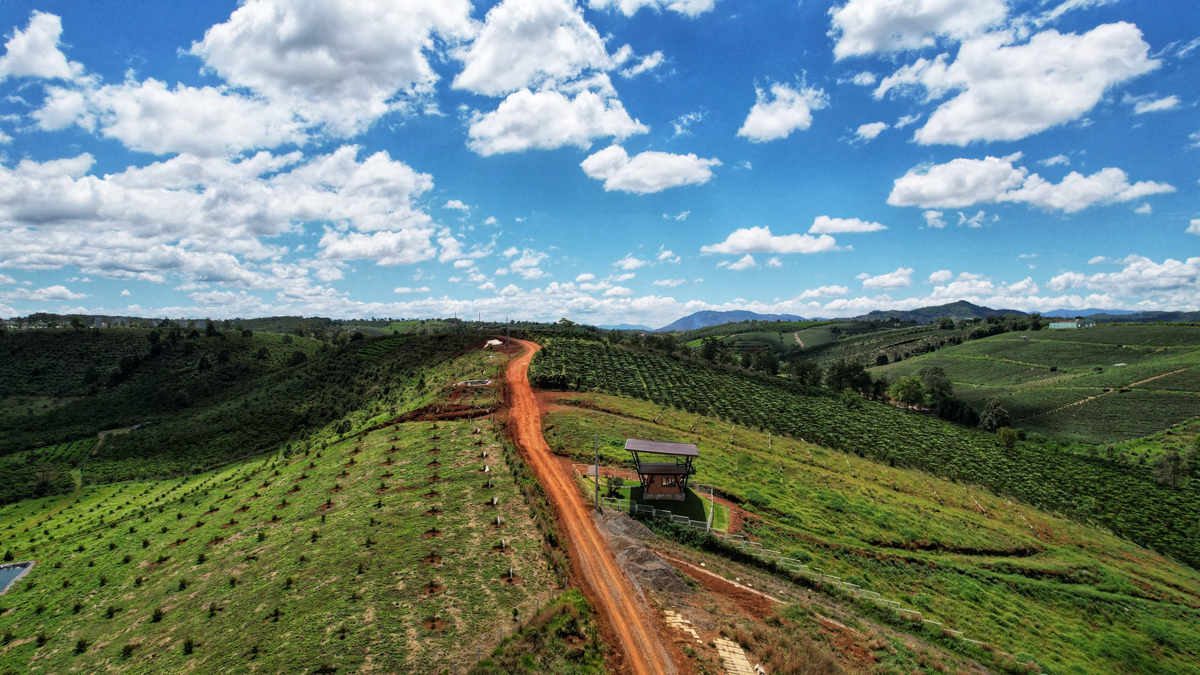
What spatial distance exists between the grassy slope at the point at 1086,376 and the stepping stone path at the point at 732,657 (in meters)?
110

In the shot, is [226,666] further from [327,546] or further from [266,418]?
[266,418]

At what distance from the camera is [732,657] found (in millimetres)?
17312

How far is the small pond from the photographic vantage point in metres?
31.3

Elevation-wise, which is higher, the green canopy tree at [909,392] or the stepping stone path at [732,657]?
the stepping stone path at [732,657]

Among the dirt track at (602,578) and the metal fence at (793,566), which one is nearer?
the dirt track at (602,578)

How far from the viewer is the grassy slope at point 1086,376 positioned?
91.9 meters

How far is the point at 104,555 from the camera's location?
98.9 feet

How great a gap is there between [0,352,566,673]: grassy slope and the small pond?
1.10 m

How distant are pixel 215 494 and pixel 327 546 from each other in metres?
26.1

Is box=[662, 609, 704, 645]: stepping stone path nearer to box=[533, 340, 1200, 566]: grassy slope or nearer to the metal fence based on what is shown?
the metal fence

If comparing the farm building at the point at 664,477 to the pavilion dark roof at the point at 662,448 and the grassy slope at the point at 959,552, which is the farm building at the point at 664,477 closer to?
the pavilion dark roof at the point at 662,448

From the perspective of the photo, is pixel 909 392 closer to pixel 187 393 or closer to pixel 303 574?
pixel 303 574

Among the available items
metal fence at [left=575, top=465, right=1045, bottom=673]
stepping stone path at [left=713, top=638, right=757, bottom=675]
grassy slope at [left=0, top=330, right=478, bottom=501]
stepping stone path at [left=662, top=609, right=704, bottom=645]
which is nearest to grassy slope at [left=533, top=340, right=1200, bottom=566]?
grassy slope at [left=0, top=330, right=478, bottom=501]

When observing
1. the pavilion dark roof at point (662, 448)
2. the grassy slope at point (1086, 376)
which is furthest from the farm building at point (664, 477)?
the grassy slope at point (1086, 376)
